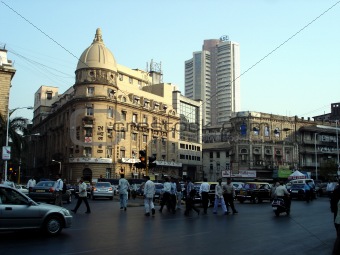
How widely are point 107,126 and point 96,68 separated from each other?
9.20 m

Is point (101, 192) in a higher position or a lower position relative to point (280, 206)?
lower

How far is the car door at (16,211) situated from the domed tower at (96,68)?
5394cm

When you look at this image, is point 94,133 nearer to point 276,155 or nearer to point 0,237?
point 276,155

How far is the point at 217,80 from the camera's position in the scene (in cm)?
17362

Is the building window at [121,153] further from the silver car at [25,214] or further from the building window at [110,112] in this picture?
the silver car at [25,214]

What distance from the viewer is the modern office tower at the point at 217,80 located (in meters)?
169

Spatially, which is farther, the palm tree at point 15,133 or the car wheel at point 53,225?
the palm tree at point 15,133

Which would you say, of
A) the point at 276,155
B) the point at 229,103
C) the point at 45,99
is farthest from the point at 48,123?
the point at 229,103

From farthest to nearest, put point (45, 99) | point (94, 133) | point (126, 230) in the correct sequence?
point (45, 99) < point (94, 133) < point (126, 230)

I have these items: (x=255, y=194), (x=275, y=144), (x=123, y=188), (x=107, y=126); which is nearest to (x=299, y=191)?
(x=255, y=194)

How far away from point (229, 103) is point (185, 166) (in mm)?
90323

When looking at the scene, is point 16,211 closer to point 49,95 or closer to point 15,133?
point 15,133

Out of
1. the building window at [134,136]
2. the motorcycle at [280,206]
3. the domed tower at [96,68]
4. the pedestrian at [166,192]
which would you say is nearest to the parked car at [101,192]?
the pedestrian at [166,192]

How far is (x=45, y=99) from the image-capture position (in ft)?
308
